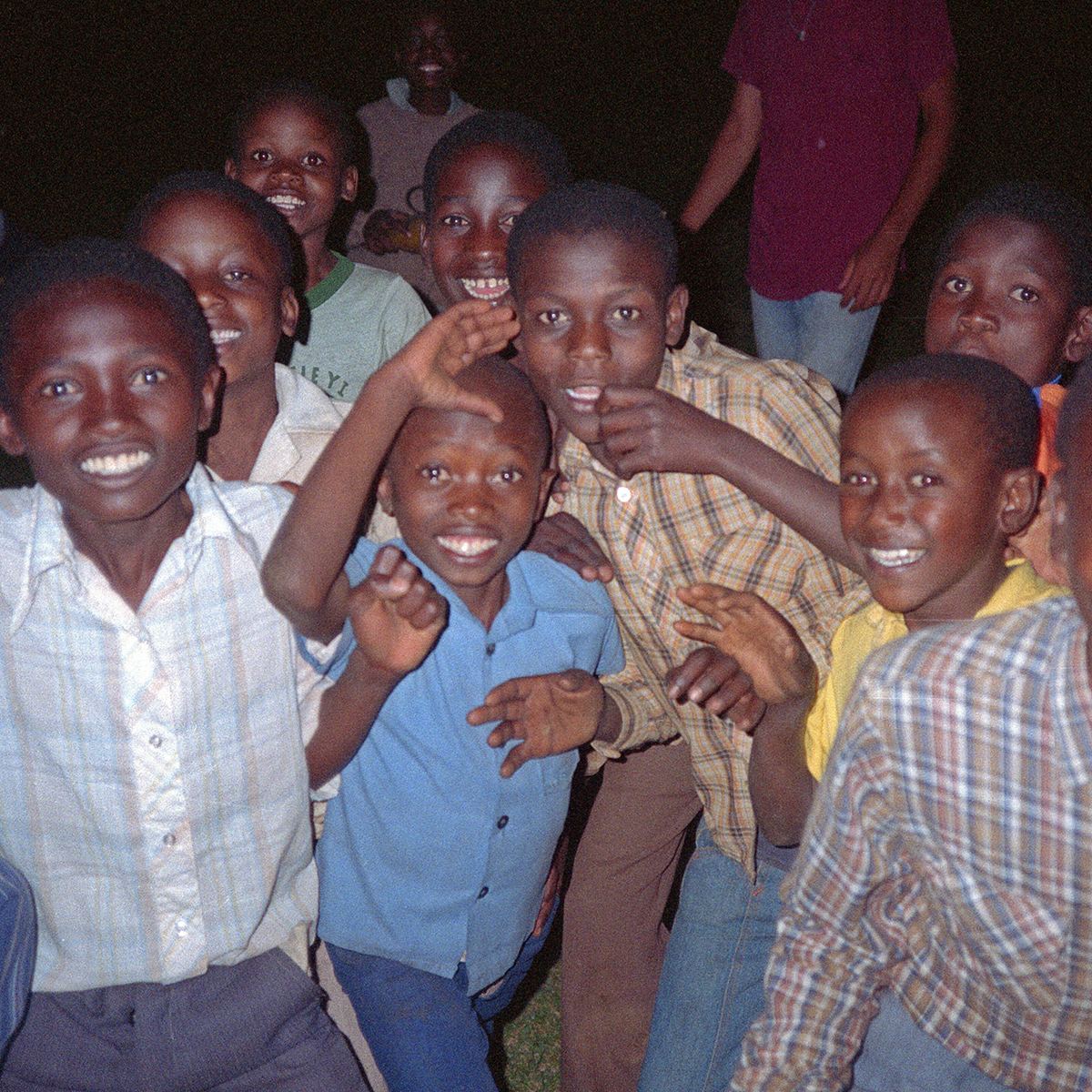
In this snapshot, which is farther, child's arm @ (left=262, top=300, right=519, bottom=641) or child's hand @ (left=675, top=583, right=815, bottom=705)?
child's hand @ (left=675, top=583, right=815, bottom=705)

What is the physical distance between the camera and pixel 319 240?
289 cm

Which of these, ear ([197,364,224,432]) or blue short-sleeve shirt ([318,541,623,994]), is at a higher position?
ear ([197,364,224,432])

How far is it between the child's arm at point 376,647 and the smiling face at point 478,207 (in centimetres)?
92

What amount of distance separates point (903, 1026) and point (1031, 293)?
1.37 m

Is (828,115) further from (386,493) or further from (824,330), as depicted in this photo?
(386,493)

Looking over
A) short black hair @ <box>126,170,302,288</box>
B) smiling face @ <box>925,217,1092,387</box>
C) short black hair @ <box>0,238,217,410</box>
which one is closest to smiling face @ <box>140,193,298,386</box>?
short black hair @ <box>126,170,302,288</box>

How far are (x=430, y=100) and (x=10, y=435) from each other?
8.42ft

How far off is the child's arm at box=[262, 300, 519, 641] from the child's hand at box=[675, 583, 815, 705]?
1.55 feet

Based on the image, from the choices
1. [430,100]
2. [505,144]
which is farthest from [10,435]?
[430,100]

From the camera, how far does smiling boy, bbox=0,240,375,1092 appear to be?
1596 millimetres

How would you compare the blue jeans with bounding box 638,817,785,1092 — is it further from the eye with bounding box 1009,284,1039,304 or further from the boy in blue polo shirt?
the eye with bounding box 1009,284,1039,304

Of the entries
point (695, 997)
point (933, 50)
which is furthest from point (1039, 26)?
point (695, 997)

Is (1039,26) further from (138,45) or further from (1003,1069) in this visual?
(1003,1069)

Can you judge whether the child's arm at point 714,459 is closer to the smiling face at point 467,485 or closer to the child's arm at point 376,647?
the smiling face at point 467,485
